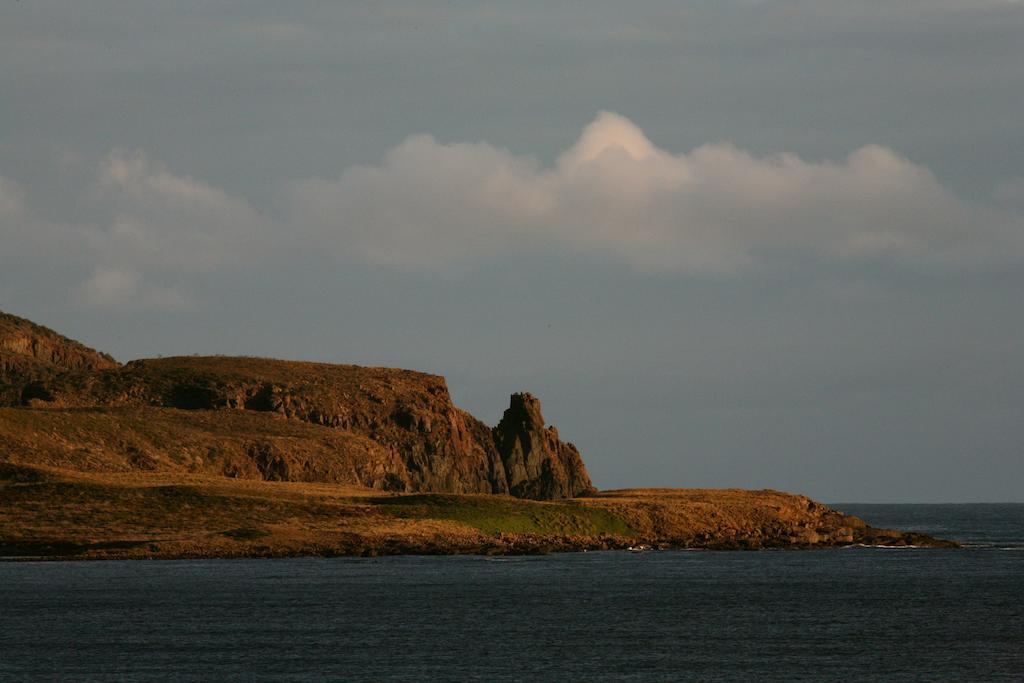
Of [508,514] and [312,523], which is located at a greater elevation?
[508,514]

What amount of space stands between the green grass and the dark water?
25.4m

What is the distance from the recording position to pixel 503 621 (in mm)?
88688

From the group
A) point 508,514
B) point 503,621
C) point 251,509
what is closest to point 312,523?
point 251,509

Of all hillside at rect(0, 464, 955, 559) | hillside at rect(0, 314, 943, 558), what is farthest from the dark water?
hillside at rect(0, 314, 943, 558)

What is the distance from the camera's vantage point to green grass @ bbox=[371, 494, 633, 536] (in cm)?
16662

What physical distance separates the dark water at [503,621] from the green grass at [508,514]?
1000 inches

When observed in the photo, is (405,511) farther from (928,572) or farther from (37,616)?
(37,616)

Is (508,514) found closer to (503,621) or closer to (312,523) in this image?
(312,523)

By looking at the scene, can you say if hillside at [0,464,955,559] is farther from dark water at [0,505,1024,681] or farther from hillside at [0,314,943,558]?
dark water at [0,505,1024,681]

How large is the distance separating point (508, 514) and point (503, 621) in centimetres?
8287

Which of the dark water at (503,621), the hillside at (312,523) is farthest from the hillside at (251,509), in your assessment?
the dark water at (503,621)

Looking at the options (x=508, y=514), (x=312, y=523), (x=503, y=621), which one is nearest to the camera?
(x=503, y=621)

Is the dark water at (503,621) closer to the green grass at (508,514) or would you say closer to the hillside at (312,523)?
the hillside at (312,523)

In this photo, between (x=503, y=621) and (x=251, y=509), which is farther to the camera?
(x=251, y=509)
